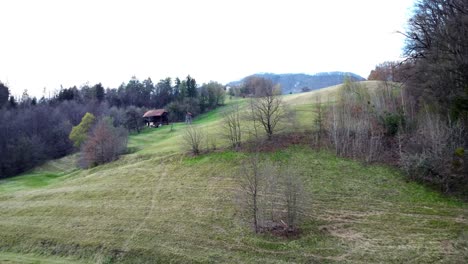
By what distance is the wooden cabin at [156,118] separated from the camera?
7469cm

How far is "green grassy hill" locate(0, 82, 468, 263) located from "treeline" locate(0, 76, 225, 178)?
56.1ft

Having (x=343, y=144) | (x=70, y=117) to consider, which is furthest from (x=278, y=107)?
(x=70, y=117)

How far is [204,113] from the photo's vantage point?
82.7 m

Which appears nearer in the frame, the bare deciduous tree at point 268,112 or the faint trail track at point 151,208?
the faint trail track at point 151,208

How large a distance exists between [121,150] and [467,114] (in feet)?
119

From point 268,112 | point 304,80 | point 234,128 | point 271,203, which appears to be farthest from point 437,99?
point 304,80

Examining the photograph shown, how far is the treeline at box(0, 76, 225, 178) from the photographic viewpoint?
2089 inches

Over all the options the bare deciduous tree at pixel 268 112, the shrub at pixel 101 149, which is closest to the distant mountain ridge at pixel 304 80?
the shrub at pixel 101 149

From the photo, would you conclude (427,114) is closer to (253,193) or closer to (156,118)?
(253,193)

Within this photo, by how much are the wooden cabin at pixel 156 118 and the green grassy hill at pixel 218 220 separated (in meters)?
44.4

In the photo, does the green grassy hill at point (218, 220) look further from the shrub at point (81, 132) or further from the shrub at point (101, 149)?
the shrub at point (81, 132)

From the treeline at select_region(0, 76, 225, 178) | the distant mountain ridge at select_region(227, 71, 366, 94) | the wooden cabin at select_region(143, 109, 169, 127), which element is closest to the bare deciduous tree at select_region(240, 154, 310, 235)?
the treeline at select_region(0, 76, 225, 178)

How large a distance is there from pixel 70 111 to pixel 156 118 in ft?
64.0

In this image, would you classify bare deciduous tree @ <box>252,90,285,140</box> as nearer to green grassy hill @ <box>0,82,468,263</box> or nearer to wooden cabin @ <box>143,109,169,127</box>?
green grassy hill @ <box>0,82,468,263</box>
